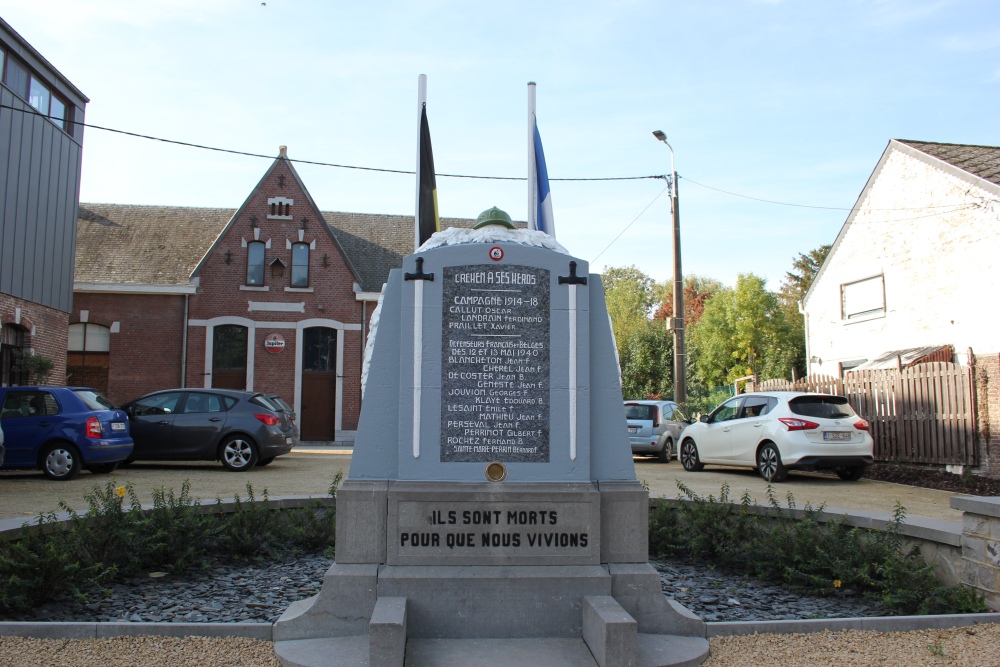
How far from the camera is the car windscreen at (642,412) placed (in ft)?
65.3

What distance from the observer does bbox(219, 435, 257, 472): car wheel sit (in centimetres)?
1494

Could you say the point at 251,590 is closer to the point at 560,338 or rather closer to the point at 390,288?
the point at 390,288

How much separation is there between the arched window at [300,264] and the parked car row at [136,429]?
11576 mm

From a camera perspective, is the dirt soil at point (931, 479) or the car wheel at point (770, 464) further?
the car wheel at point (770, 464)

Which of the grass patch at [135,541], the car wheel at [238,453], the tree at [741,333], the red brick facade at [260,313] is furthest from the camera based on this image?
the tree at [741,333]

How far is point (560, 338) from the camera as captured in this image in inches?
203

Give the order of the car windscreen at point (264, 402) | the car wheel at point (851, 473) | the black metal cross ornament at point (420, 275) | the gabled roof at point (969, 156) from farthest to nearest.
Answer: the gabled roof at point (969, 156) → the car windscreen at point (264, 402) → the car wheel at point (851, 473) → the black metal cross ornament at point (420, 275)

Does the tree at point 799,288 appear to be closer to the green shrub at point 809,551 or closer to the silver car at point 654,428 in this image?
the silver car at point 654,428

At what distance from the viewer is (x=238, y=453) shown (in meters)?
15.0

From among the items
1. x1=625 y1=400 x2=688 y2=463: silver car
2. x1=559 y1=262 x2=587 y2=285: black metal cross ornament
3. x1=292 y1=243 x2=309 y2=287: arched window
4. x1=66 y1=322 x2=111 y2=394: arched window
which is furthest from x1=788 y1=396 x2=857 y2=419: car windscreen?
x1=66 y1=322 x2=111 y2=394: arched window

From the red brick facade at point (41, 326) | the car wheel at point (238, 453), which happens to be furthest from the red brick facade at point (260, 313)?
the car wheel at point (238, 453)

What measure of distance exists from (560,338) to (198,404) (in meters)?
11.6

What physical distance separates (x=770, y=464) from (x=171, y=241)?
76.1 ft

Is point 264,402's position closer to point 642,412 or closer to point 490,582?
point 642,412
